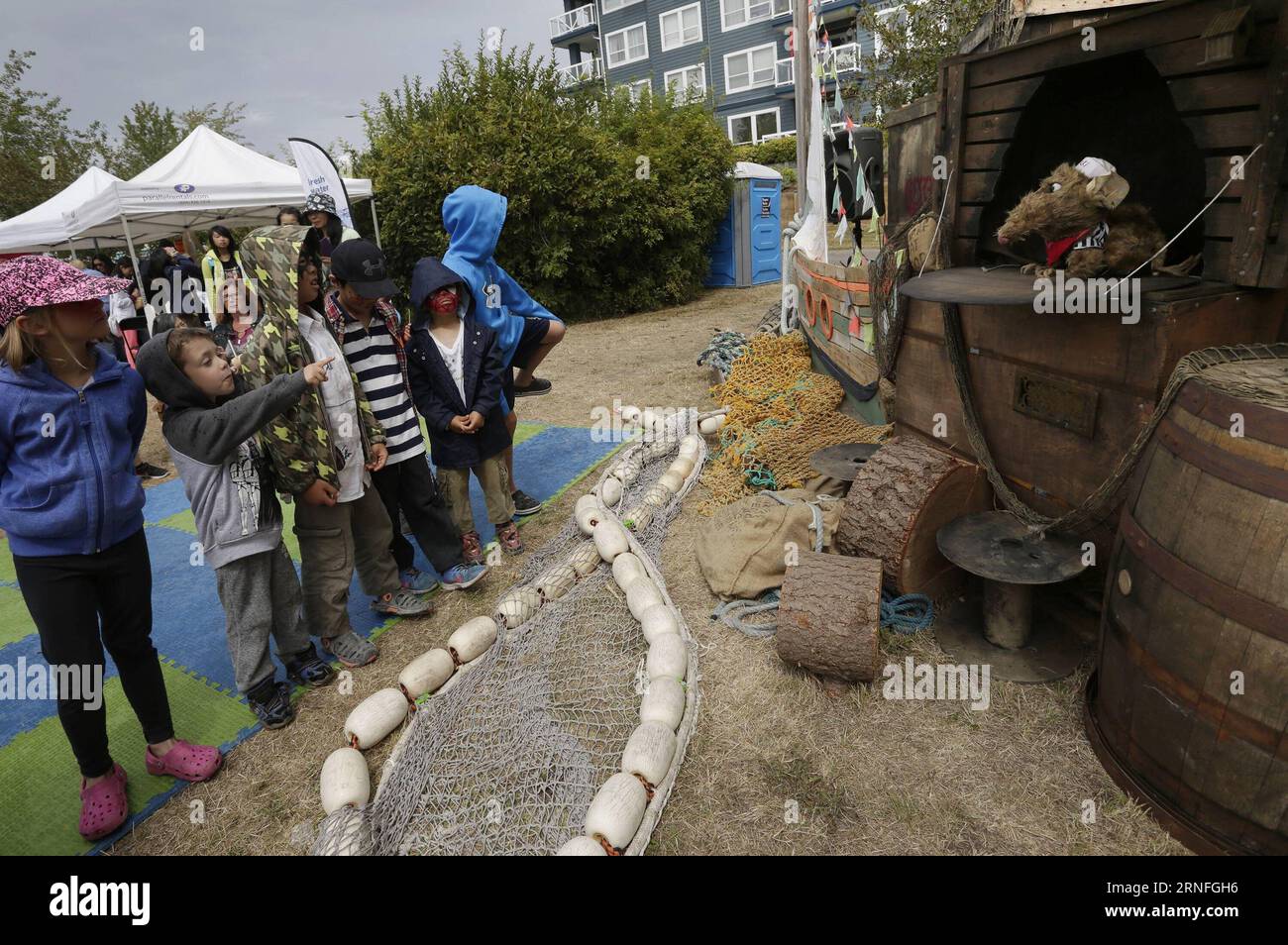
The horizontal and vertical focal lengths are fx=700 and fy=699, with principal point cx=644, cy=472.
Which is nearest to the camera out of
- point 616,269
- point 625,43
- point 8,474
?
point 8,474

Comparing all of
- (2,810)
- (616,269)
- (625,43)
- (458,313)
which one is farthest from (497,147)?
(625,43)

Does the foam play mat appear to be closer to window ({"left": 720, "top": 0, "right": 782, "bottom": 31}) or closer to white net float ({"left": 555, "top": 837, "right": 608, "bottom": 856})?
white net float ({"left": 555, "top": 837, "right": 608, "bottom": 856})

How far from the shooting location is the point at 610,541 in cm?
379

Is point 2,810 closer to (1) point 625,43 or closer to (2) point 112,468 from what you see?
(2) point 112,468

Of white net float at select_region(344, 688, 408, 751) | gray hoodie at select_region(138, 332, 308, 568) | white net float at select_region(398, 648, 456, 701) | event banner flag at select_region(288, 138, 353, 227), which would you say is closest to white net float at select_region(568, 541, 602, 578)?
white net float at select_region(398, 648, 456, 701)

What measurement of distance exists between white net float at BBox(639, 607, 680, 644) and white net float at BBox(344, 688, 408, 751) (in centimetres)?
105

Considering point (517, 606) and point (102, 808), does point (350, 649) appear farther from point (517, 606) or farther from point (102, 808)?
point (102, 808)

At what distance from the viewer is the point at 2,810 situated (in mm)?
2582

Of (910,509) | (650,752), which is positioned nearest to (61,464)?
(650,752)

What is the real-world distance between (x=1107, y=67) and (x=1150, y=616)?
8.41ft

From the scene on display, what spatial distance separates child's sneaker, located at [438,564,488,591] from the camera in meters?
3.89

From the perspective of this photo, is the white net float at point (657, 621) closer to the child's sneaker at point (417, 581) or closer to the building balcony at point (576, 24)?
the child's sneaker at point (417, 581)

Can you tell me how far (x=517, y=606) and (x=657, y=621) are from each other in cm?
74

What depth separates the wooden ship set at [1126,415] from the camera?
1835 mm
